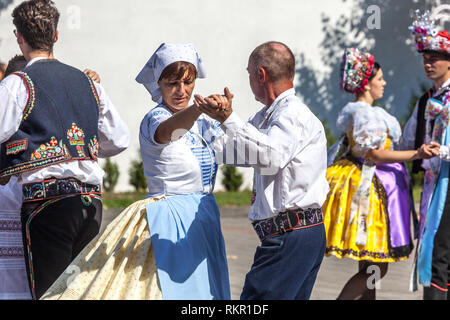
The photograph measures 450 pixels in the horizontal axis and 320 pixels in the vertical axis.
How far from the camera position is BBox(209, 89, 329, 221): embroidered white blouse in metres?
2.93

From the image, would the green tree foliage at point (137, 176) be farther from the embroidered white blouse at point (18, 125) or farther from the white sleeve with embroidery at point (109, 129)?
the embroidered white blouse at point (18, 125)

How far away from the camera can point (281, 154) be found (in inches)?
118

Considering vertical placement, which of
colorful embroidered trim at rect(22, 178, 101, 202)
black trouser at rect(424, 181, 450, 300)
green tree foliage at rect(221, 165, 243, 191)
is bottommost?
green tree foliage at rect(221, 165, 243, 191)

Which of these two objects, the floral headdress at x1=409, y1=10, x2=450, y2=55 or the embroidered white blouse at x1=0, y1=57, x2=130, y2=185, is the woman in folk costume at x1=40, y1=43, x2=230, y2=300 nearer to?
the embroidered white blouse at x1=0, y1=57, x2=130, y2=185

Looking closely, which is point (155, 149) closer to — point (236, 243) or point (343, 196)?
point (343, 196)

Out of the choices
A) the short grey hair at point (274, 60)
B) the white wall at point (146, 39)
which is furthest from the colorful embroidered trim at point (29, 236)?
the white wall at point (146, 39)

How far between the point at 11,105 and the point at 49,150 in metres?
0.27

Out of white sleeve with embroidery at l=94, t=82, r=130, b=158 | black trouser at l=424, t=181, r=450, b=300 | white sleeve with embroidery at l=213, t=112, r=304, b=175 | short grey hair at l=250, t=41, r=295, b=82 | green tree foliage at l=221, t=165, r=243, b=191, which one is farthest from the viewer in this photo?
green tree foliage at l=221, t=165, r=243, b=191

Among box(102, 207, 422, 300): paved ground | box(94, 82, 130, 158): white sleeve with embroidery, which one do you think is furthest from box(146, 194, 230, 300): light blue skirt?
box(102, 207, 422, 300): paved ground

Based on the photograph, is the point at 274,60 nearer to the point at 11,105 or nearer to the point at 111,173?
the point at 11,105

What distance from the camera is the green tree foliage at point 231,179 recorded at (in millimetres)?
14508

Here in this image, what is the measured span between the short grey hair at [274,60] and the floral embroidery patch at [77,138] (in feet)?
2.98

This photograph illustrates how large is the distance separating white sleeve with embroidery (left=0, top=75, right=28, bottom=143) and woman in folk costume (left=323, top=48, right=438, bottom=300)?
2701mm

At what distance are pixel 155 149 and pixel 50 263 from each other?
0.73m
